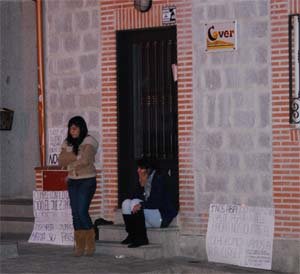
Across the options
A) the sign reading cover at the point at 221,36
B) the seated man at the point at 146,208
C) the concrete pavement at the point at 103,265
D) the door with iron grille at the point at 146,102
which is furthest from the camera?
the door with iron grille at the point at 146,102

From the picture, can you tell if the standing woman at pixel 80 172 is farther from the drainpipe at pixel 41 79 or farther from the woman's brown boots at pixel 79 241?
the drainpipe at pixel 41 79

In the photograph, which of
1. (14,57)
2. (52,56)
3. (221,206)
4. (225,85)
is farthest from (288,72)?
(14,57)

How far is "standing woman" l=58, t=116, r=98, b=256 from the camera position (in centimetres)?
1342

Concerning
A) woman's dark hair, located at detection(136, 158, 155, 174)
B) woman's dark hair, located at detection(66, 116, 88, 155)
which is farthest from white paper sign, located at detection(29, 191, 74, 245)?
woman's dark hair, located at detection(136, 158, 155, 174)

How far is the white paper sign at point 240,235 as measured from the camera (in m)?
13.0

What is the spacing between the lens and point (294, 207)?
1284cm

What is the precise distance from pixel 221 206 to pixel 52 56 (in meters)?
3.88

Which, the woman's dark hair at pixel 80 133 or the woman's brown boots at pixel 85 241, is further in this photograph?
the woman's brown boots at pixel 85 241

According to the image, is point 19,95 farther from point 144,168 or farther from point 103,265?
point 103,265

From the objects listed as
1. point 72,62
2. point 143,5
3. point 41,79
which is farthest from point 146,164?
point 41,79

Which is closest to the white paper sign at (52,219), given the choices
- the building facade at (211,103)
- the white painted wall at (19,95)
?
the building facade at (211,103)

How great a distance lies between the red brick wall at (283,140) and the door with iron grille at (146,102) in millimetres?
1833

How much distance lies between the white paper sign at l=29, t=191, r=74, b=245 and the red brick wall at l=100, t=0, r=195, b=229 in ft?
1.94

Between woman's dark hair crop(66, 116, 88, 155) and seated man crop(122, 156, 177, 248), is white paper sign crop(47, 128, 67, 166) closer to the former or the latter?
woman's dark hair crop(66, 116, 88, 155)
